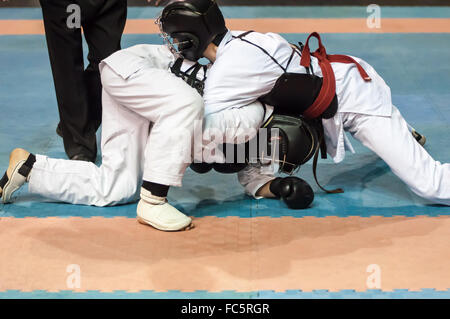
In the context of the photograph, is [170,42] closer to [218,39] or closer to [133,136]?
[218,39]

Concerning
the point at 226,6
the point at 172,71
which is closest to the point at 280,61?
the point at 172,71

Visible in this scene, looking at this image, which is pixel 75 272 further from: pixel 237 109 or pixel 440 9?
pixel 440 9

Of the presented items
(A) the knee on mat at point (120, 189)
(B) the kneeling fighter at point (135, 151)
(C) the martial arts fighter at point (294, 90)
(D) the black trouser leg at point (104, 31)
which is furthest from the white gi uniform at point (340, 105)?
(D) the black trouser leg at point (104, 31)

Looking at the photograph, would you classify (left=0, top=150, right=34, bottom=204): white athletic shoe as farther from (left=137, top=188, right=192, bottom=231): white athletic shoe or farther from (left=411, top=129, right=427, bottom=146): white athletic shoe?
(left=411, top=129, right=427, bottom=146): white athletic shoe

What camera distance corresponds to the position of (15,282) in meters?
3.34

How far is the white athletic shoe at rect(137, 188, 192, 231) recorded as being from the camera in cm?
380

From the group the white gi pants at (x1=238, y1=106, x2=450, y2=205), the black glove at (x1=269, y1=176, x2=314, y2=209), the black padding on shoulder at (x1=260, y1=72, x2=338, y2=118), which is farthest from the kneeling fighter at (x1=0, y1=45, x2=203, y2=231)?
the white gi pants at (x1=238, y1=106, x2=450, y2=205)

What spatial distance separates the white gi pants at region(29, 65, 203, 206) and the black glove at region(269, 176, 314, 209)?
69 centimetres

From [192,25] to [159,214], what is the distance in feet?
3.64

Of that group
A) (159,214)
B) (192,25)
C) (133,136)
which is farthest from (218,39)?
(159,214)

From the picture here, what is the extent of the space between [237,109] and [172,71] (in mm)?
537

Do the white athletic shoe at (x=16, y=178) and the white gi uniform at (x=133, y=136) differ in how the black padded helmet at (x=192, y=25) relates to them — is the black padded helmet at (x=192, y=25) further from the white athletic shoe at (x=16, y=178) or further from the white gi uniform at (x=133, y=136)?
the white athletic shoe at (x=16, y=178)

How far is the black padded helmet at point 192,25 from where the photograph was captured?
149 inches
